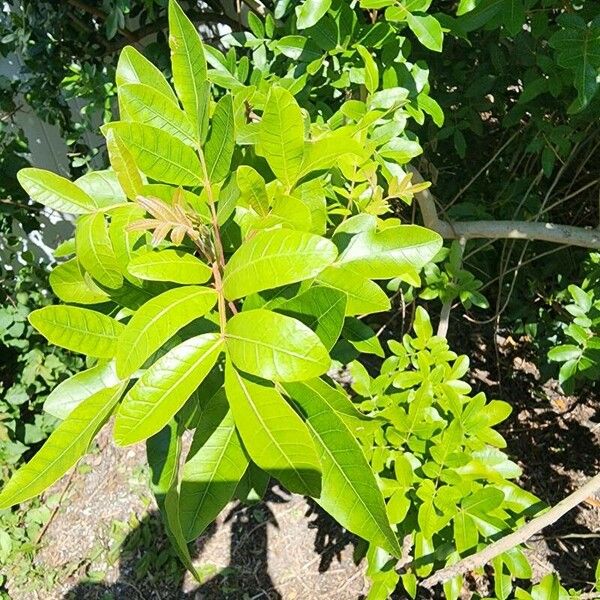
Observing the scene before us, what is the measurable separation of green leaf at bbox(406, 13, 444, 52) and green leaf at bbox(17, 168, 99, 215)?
2.63 feet

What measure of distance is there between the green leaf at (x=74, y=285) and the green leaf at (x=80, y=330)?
0.07 metres

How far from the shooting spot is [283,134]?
3.01ft

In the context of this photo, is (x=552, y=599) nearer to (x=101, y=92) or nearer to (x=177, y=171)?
(x=177, y=171)

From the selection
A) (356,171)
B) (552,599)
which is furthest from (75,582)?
(356,171)

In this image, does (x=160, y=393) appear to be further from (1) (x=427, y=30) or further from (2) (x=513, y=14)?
(2) (x=513, y=14)

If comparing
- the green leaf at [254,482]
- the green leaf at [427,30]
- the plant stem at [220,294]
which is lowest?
the green leaf at [254,482]

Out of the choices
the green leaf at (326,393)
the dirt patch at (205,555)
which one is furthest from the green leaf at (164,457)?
the dirt patch at (205,555)

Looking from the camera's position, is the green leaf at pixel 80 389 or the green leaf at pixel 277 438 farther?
the green leaf at pixel 80 389

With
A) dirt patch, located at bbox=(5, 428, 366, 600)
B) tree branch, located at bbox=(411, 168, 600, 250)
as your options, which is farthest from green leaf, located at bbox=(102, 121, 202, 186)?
dirt patch, located at bbox=(5, 428, 366, 600)

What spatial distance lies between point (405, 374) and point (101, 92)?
5.01 feet

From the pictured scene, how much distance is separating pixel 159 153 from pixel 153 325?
0.30m

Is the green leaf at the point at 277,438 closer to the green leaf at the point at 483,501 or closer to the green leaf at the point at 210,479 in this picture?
the green leaf at the point at 210,479

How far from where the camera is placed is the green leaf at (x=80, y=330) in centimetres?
89

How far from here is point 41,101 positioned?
2.67 metres
